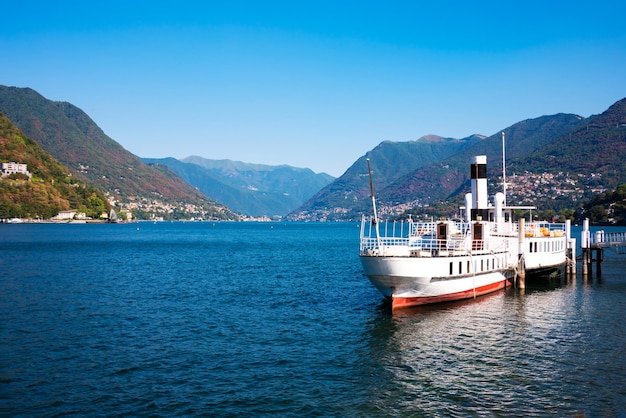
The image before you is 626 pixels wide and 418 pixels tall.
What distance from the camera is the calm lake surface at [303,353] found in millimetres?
22328

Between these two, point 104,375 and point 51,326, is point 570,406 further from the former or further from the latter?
point 51,326

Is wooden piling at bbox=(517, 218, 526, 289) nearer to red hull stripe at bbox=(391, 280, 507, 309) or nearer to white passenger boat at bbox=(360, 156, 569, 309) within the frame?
white passenger boat at bbox=(360, 156, 569, 309)

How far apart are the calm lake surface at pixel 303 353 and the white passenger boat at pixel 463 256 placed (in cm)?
154

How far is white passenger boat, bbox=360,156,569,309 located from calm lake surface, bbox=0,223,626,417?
1.54 metres

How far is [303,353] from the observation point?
98.0 feet

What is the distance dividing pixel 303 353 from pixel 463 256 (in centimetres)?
2000

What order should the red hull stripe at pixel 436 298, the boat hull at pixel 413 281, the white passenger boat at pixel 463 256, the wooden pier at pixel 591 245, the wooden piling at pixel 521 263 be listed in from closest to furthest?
the boat hull at pixel 413 281 → the white passenger boat at pixel 463 256 → the red hull stripe at pixel 436 298 → the wooden piling at pixel 521 263 → the wooden pier at pixel 591 245

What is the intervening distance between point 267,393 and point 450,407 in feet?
25.6

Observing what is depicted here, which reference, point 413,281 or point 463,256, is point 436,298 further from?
point 463,256

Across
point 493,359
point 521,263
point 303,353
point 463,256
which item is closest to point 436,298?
point 463,256

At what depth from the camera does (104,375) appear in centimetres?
2586

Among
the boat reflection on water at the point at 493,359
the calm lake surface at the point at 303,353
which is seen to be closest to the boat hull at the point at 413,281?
the boat reflection on water at the point at 493,359

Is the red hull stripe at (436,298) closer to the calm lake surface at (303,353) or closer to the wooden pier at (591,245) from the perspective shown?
the calm lake surface at (303,353)

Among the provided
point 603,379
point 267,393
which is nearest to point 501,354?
point 603,379
